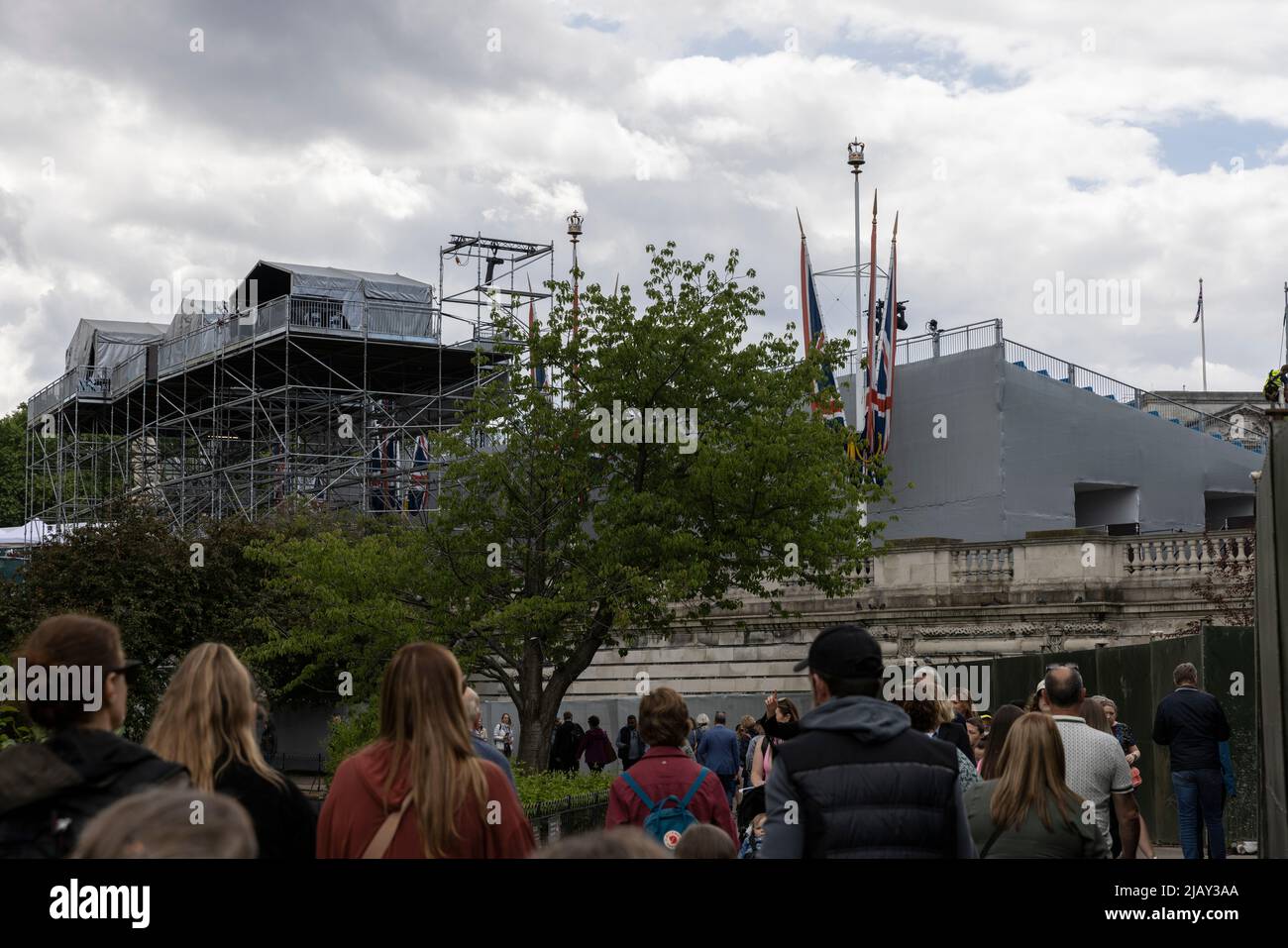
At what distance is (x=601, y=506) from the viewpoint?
2453 cm

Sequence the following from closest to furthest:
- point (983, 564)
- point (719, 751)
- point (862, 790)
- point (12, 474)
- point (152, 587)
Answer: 1. point (862, 790)
2. point (719, 751)
3. point (983, 564)
4. point (152, 587)
5. point (12, 474)

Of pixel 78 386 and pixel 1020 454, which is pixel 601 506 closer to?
pixel 1020 454

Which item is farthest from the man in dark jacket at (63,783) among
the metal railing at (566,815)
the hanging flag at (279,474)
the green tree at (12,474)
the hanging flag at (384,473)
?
the green tree at (12,474)

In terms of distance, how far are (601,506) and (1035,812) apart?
1825cm

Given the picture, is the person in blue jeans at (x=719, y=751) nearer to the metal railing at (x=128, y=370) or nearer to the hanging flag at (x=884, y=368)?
the hanging flag at (x=884, y=368)

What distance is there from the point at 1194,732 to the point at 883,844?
8.18 metres

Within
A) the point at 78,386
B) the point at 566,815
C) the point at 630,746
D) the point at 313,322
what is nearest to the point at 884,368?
the point at 630,746

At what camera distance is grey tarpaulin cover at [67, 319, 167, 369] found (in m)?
57.4

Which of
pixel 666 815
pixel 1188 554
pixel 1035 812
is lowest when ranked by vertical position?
pixel 666 815

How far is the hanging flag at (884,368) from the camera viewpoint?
37188mm

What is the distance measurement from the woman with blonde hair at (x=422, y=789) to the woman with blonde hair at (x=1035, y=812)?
2290 millimetres

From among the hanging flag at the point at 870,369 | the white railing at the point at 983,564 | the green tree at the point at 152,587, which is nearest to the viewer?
the white railing at the point at 983,564

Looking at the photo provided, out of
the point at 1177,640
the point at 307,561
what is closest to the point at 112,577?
the point at 307,561

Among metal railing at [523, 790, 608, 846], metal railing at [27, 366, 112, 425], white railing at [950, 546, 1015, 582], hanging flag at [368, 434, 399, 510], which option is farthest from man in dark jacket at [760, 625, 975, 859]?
metal railing at [27, 366, 112, 425]
